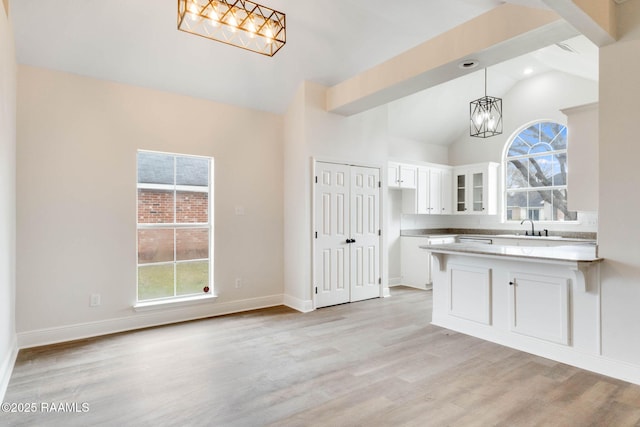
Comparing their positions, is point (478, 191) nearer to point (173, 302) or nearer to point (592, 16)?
point (592, 16)

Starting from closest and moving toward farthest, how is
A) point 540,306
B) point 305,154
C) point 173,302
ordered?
point 540,306 < point 173,302 < point 305,154

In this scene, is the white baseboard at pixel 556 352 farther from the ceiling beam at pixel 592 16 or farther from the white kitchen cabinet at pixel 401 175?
the white kitchen cabinet at pixel 401 175

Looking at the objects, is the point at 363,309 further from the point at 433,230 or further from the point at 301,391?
the point at 433,230

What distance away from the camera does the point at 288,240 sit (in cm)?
500

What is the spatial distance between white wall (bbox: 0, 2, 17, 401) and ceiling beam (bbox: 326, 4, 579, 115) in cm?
327

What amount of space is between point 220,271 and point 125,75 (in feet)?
8.03

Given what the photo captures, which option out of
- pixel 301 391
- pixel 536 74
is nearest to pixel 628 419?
pixel 301 391

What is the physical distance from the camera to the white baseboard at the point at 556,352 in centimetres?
265

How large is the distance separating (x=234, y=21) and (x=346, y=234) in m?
3.04

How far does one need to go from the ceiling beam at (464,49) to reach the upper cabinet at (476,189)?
126 inches

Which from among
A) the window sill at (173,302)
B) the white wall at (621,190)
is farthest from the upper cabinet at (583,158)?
the window sill at (173,302)

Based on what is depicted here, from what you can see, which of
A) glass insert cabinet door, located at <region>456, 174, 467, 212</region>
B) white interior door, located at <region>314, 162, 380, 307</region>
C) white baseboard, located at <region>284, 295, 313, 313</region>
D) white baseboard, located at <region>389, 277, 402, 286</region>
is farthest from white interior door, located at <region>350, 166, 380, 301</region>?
glass insert cabinet door, located at <region>456, 174, 467, 212</region>

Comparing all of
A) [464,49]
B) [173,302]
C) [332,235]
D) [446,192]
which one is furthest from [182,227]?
[446,192]

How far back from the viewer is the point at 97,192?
12.3ft
